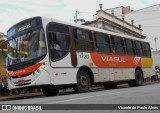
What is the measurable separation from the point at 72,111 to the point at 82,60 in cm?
836

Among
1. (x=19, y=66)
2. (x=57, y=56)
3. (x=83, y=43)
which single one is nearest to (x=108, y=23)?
(x=83, y=43)

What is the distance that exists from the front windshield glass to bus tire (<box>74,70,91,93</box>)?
2.47 metres

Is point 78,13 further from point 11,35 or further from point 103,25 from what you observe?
point 11,35

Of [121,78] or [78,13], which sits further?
[78,13]

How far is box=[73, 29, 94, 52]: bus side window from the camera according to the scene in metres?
16.7

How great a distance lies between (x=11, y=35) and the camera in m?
16.1

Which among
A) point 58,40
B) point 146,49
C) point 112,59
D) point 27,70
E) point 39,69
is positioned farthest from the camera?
point 146,49

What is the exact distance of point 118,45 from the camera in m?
20.7

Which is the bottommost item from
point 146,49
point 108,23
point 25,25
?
point 146,49

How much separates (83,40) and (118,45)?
13.3 feet

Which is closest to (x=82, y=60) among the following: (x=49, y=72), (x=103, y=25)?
(x=49, y=72)

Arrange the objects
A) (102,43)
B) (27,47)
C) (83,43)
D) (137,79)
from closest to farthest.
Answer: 1. (27,47)
2. (83,43)
3. (102,43)
4. (137,79)

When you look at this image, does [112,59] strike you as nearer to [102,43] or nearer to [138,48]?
[102,43]

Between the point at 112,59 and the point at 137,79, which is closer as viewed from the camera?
the point at 112,59
